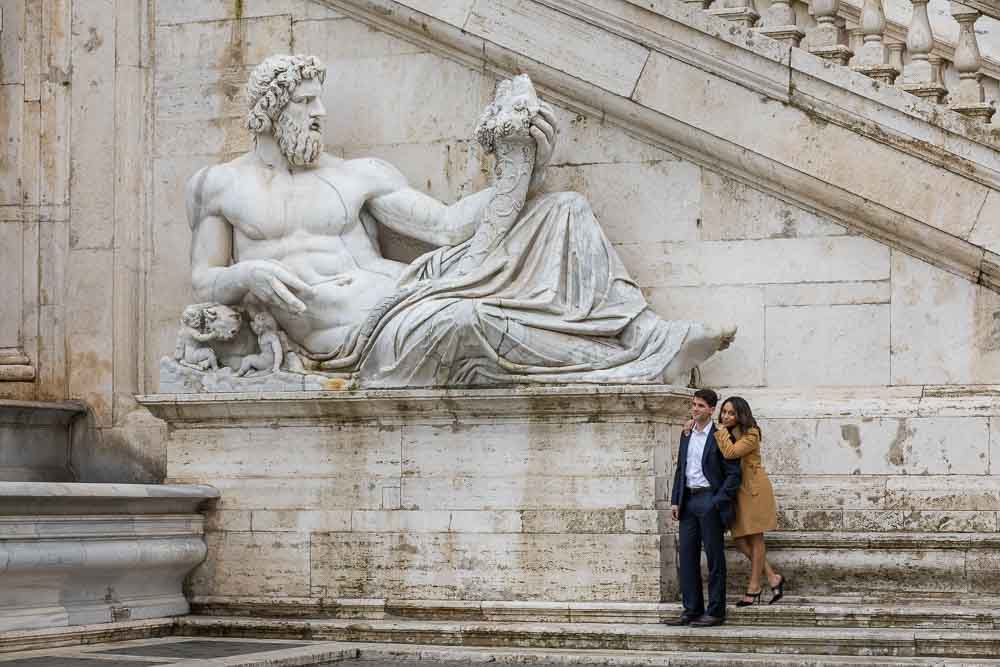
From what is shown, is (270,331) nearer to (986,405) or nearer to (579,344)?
(579,344)

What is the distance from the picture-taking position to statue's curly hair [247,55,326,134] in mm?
12578

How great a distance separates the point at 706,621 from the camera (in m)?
10.9

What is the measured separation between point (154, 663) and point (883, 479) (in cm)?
416

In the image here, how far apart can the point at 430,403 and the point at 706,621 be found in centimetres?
202

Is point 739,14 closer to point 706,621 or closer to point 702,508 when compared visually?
point 702,508

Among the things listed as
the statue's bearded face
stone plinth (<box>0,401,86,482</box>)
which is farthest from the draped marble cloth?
stone plinth (<box>0,401,86,482</box>)

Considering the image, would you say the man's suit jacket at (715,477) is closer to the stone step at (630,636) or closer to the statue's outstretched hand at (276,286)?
the stone step at (630,636)

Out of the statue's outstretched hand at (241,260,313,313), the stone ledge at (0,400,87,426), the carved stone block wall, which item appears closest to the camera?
the statue's outstretched hand at (241,260,313,313)

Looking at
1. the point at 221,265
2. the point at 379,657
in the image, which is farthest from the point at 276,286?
the point at 379,657

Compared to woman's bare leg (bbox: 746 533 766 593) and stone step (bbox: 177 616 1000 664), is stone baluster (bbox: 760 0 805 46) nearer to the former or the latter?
woman's bare leg (bbox: 746 533 766 593)

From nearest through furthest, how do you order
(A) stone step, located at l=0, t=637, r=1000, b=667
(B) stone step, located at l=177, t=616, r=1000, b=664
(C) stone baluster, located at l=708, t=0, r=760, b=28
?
1. (A) stone step, located at l=0, t=637, r=1000, b=667
2. (B) stone step, located at l=177, t=616, r=1000, b=664
3. (C) stone baluster, located at l=708, t=0, r=760, b=28

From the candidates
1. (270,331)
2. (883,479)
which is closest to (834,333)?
(883,479)

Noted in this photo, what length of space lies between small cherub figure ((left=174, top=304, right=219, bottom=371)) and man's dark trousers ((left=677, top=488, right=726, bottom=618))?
10.0 feet

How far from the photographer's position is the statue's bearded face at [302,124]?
12.6 metres
